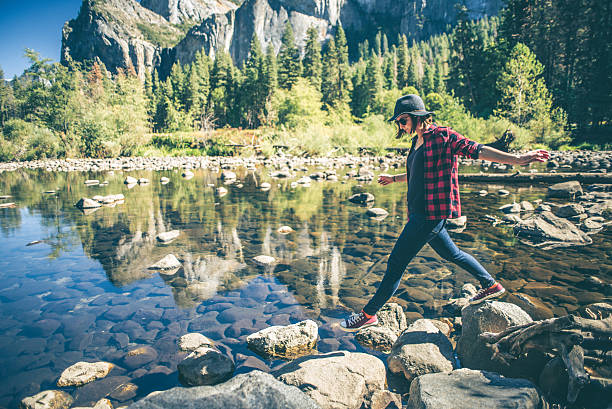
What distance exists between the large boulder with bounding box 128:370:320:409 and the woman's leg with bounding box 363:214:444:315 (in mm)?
1750

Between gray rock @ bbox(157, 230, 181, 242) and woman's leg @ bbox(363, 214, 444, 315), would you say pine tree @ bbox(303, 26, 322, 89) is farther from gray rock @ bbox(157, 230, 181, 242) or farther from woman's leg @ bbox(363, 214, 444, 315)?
woman's leg @ bbox(363, 214, 444, 315)

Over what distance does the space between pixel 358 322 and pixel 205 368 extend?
1.67 metres

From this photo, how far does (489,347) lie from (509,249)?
443 cm

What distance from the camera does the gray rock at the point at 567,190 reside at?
11141 millimetres

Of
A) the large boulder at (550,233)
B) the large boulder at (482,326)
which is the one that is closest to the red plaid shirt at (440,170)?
the large boulder at (482,326)

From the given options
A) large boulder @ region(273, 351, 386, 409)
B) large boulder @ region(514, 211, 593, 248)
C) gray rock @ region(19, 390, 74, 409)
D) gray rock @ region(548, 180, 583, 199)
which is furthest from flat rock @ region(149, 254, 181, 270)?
gray rock @ region(548, 180, 583, 199)

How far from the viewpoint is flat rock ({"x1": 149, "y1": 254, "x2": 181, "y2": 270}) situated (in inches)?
233

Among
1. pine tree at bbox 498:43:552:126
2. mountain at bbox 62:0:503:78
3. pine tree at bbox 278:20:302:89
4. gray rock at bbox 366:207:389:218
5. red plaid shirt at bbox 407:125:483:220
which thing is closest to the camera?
red plaid shirt at bbox 407:125:483:220

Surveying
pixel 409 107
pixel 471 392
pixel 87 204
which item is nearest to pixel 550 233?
pixel 409 107

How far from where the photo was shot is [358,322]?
3.73m

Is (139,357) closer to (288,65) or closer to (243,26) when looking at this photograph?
(288,65)

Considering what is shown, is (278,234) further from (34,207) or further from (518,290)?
(34,207)

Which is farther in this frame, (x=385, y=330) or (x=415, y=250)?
(x=385, y=330)

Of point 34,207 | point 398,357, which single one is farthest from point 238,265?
point 34,207
